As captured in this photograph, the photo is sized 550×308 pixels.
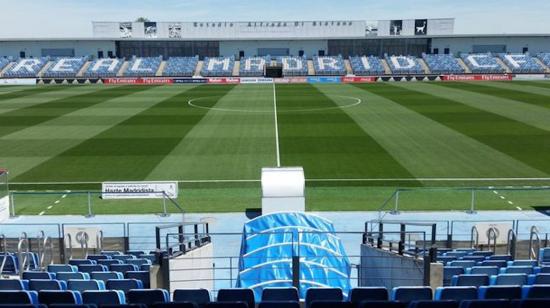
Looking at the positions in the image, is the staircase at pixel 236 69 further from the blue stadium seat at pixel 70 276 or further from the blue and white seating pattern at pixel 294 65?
the blue stadium seat at pixel 70 276

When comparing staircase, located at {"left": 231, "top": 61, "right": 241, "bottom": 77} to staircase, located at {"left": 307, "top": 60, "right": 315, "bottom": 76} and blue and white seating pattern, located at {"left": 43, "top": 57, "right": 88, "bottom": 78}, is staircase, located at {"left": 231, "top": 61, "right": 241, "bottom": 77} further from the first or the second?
blue and white seating pattern, located at {"left": 43, "top": 57, "right": 88, "bottom": 78}

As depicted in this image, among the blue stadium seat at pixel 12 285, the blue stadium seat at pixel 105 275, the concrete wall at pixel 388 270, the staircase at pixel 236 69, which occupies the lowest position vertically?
the concrete wall at pixel 388 270

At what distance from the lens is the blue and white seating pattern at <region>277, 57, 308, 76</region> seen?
100m

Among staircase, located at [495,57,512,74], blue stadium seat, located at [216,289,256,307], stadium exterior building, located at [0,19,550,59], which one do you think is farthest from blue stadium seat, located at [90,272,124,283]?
stadium exterior building, located at [0,19,550,59]

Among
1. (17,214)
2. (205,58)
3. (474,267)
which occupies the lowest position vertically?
(17,214)

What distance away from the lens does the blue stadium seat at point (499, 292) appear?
28.2ft

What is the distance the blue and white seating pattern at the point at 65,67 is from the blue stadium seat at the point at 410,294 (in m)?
97.3

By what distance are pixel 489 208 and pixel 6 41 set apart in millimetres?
107422

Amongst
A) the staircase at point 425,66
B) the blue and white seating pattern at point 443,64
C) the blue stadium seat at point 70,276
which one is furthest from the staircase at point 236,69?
the blue stadium seat at point 70,276

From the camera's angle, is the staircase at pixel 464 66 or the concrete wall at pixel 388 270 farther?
the staircase at pixel 464 66

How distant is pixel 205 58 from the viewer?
108 metres

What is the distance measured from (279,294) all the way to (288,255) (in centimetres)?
277

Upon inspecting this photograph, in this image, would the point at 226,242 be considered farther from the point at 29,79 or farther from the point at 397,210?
the point at 29,79

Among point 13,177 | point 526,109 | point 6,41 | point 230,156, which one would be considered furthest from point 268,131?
point 6,41
